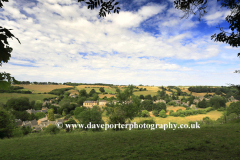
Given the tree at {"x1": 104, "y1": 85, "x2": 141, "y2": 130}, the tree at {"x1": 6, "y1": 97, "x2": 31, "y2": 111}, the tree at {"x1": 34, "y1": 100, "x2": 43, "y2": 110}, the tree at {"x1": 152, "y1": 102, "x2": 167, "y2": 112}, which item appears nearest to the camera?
the tree at {"x1": 104, "y1": 85, "x2": 141, "y2": 130}

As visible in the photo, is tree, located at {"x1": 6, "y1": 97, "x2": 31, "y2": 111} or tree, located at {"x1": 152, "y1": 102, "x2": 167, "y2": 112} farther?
tree, located at {"x1": 152, "y1": 102, "x2": 167, "y2": 112}

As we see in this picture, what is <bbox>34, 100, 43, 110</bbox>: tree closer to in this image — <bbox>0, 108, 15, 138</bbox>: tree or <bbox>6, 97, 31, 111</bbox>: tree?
<bbox>6, 97, 31, 111</bbox>: tree

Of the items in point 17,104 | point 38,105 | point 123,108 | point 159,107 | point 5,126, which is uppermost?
point 123,108

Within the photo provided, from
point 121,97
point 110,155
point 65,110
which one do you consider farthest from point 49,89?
point 110,155

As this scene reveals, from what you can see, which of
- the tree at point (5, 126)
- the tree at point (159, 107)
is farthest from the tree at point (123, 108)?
the tree at point (159, 107)

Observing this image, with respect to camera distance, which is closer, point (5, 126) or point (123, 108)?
point (5, 126)

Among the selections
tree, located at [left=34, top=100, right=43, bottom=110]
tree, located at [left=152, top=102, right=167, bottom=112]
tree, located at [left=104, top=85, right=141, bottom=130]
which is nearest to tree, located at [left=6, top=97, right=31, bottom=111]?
tree, located at [left=34, top=100, right=43, bottom=110]

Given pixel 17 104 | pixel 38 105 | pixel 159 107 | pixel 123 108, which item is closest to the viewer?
pixel 123 108

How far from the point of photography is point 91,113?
97.4 ft

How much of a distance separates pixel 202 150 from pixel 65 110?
266ft

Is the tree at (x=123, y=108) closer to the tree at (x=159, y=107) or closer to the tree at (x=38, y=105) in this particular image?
the tree at (x=159, y=107)

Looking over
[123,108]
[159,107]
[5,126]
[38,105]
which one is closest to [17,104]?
[38,105]

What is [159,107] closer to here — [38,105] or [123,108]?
[123,108]

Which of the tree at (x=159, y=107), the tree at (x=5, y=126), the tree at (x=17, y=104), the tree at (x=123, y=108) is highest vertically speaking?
the tree at (x=123, y=108)
